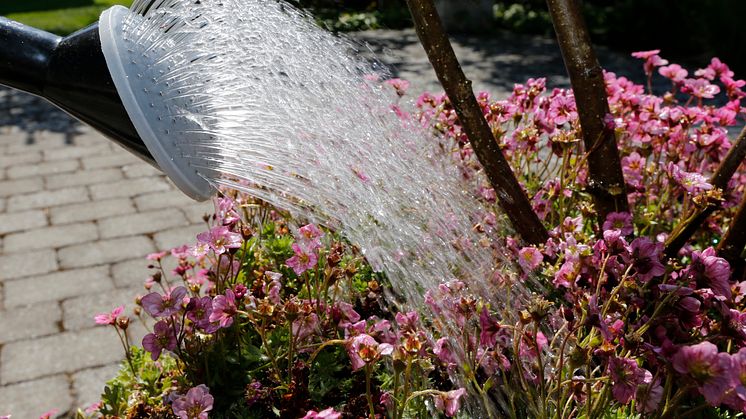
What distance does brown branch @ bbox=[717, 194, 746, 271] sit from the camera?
2167 millimetres

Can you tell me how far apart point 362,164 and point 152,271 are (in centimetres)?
226

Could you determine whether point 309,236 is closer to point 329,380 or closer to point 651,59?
point 329,380

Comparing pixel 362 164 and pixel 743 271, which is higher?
pixel 362 164

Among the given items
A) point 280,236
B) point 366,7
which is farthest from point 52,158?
point 366,7

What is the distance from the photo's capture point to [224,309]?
5.57 feet

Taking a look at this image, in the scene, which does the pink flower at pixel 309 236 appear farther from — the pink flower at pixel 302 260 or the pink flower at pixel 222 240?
the pink flower at pixel 222 240

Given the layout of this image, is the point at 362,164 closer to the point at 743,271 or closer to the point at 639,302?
the point at 639,302

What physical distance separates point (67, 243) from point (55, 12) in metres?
11.0

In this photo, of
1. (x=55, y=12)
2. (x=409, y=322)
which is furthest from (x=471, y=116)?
(x=55, y=12)

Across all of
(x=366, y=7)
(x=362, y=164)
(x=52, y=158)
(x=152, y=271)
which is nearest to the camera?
(x=362, y=164)

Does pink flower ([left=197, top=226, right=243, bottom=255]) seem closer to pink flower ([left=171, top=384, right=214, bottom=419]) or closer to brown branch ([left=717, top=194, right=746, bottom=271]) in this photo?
pink flower ([left=171, top=384, right=214, bottom=419])

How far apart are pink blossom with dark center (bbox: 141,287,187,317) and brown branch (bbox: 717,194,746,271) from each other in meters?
1.60

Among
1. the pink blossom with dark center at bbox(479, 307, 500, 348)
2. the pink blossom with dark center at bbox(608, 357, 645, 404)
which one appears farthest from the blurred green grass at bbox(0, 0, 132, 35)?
the pink blossom with dark center at bbox(608, 357, 645, 404)

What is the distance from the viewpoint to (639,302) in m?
1.83
